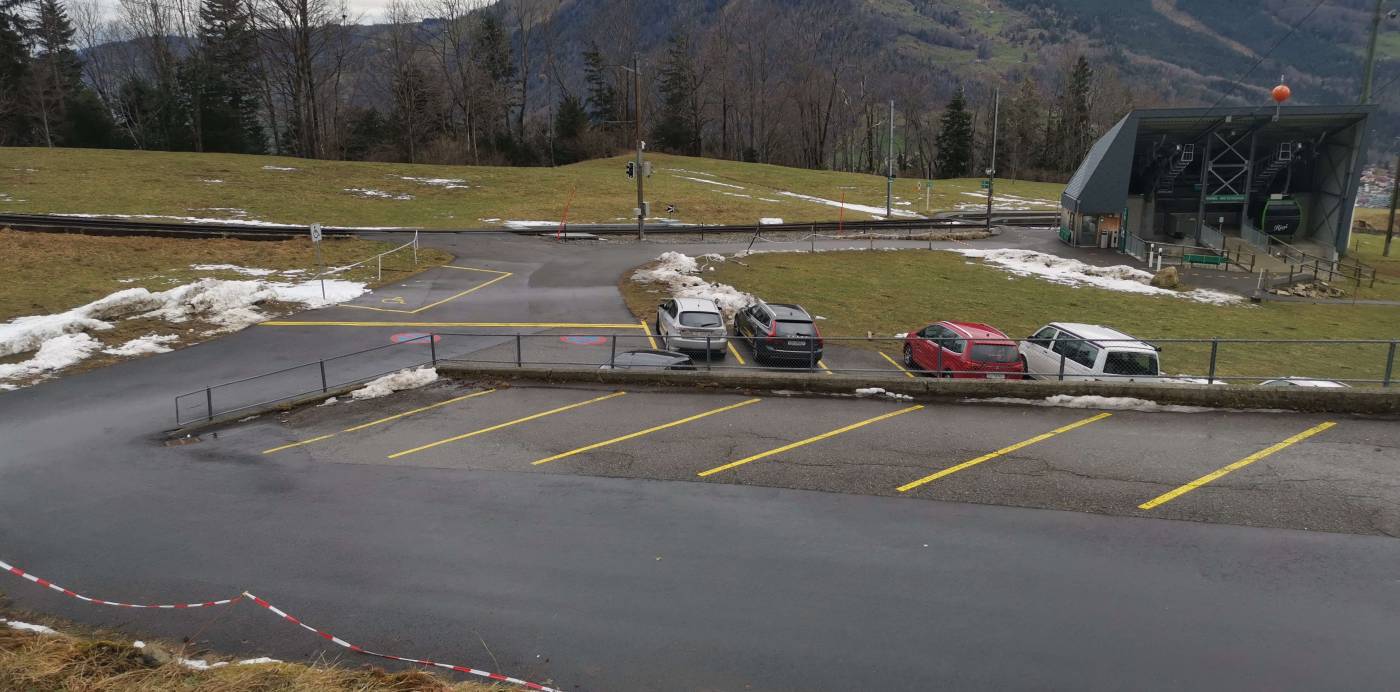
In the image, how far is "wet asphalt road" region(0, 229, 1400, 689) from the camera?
7938 mm

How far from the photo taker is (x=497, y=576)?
9406 millimetres

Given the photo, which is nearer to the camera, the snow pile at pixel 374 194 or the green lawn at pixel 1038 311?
the green lawn at pixel 1038 311

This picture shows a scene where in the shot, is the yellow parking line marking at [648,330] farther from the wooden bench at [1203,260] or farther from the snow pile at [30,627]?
the wooden bench at [1203,260]

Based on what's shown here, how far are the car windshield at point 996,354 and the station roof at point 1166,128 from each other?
32668 millimetres

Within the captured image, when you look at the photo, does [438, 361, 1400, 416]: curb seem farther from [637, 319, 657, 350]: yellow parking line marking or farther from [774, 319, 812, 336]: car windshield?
[637, 319, 657, 350]: yellow parking line marking

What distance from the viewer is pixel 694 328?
21094 millimetres

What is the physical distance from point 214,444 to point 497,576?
855 cm

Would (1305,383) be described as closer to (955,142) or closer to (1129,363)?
(1129,363)

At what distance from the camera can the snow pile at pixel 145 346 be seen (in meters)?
20.7

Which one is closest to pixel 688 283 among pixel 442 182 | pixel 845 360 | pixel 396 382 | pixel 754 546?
pixel 845 360

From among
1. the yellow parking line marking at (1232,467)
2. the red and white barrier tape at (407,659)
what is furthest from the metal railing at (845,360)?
the red and white barrier tape at (407,659)

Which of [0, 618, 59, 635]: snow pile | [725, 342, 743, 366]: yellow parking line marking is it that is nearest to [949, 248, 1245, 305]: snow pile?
[725, 342, 743, 366]: yellow parking line marking

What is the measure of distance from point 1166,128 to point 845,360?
1397 inches

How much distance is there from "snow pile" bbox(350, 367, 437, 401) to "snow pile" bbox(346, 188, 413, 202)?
39.5m
